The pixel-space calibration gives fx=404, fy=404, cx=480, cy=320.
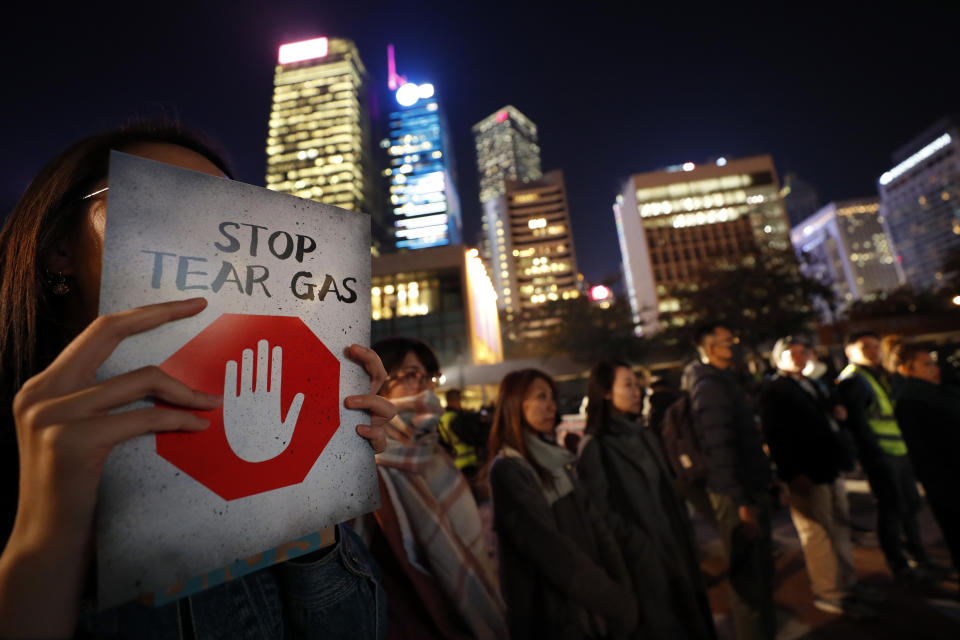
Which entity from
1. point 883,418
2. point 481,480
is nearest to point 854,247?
point 883,418

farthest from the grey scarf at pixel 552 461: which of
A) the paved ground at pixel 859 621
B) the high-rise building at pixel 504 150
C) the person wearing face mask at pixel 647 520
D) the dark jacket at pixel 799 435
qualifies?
the high-rise building at pixel 504 150

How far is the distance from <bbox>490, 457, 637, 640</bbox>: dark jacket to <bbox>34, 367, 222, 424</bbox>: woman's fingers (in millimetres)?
1826

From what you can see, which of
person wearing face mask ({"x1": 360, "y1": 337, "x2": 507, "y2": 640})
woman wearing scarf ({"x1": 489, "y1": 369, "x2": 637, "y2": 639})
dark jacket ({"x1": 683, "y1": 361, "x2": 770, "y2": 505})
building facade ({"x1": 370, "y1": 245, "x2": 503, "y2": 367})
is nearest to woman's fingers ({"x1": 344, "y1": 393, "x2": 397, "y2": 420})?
person wearing face mask ({"x1": 360, "y1": 337, "x2": 507, "y2": 640})

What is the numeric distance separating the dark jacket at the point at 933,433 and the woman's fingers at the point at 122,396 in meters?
4.65

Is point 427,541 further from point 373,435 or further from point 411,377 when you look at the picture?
point 373,435

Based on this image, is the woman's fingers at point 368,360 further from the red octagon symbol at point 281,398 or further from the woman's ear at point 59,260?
the woman's ear at point 59,260

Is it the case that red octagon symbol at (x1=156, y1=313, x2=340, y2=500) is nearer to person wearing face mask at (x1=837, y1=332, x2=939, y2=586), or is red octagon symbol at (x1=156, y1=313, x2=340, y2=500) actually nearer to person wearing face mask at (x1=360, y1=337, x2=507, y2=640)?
person wearing face mask at (x1=360, y1=337, x2=507, y2=640)

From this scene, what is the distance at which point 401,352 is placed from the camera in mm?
2316

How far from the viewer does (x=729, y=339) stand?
3777 millimetres

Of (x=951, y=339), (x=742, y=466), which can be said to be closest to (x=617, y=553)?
(x=742, y=466)

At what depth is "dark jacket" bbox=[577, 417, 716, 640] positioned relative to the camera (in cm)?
245

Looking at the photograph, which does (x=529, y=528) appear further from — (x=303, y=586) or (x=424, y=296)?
(x=424, y=296)

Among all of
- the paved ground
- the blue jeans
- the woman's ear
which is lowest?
the paved ground

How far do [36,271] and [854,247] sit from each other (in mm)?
154302
